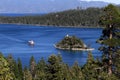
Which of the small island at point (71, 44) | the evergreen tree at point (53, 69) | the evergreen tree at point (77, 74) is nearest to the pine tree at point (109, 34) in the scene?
the evergreen tree at point (53, 69)

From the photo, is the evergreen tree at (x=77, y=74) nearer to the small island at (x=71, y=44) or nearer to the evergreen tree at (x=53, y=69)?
the evergreen tree at (x=53, y=69)

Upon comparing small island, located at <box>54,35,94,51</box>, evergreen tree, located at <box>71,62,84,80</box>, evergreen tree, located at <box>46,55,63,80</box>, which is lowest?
small island, located at <box>54,35,94,51</box>

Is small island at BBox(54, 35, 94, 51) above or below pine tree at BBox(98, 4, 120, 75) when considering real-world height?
below

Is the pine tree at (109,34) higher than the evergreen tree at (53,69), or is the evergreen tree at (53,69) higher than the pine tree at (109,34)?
the pine tree at (109,34)

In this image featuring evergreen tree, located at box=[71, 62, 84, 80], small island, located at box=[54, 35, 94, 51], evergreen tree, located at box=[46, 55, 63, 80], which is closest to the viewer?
evergreen tree, located at box=[46, 55, 63, 80]

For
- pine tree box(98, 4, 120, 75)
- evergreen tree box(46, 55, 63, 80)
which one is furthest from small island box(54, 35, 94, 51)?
pine tree box(98, 4, 120, 75)

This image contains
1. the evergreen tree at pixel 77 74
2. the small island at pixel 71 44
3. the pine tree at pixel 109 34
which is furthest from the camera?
the small island at pixel 71 44

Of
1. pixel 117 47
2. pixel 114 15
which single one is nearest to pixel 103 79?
pixel 117 47

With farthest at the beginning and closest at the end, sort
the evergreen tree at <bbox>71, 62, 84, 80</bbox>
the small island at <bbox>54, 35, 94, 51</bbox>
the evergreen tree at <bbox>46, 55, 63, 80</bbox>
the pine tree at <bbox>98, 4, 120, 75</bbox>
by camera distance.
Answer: the small island at <bbox>54, 35, 94, 51</bbox> < the evergreen tree at <bbox>71, 62, 84, 80</bbox> < the evergreen tree at <bbox>46, 55, 63, 80</bbox> < the pine tree at <bbox>98, 4, 120, 75</bbox>

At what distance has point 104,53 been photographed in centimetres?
1190

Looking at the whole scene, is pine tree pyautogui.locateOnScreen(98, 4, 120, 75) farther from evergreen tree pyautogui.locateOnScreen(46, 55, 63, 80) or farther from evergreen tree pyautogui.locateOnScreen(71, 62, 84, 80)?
evergreen tree pyautogui.locateOnScreen(71, 62, 84, 80)

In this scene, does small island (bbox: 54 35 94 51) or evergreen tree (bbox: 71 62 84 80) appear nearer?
evergreen tree (bbox: 71 62 84 80)

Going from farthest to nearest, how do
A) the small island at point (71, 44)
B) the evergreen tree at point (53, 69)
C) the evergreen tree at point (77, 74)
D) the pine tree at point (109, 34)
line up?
the small island at point (71, 44)
the evergreen tree at point (77, 74)
the evergreen tree at point (53, 69)
the pine tree at point (109, 34)

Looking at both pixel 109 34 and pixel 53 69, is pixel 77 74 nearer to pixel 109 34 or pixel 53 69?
pixel 53 69
